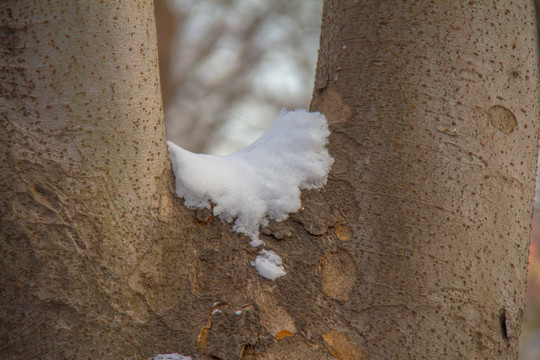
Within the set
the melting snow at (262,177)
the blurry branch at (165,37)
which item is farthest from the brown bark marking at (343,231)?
the blurry branch at (165,37)

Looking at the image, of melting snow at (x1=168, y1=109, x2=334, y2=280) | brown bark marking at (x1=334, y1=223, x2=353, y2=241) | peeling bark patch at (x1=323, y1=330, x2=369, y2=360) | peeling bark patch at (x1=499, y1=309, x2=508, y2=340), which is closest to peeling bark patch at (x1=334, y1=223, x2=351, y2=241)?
brown bark marking at (x1=334, y1=223, x2=353, y2=241)

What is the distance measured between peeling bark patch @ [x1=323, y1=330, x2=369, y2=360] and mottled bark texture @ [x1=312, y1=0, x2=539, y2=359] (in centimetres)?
2

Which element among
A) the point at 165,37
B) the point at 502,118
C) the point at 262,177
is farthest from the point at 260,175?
the point at 165,37

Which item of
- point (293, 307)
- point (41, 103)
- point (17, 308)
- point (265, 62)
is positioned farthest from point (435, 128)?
point (265, 62)

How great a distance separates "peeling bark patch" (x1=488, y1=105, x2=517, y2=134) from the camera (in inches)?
43.7

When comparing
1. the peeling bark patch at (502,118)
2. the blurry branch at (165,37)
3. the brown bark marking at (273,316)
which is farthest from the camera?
the blurry branch at (165,37)

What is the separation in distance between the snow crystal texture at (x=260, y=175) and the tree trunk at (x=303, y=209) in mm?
35

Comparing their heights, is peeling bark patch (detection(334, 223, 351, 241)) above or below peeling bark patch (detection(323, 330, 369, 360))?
above

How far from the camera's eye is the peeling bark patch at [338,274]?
1.05 metres

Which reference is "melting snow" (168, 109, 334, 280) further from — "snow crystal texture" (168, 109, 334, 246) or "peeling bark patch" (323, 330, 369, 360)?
"peeling bark patch" (323, 330, 369, 360)

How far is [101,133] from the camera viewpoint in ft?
3.14

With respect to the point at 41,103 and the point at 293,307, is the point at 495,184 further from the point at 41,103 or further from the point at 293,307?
the point at 41,103

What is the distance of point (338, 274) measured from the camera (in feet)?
3.50

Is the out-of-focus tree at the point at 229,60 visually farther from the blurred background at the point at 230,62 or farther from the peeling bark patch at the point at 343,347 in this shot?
the peeling bark patch at the point at 343,347
